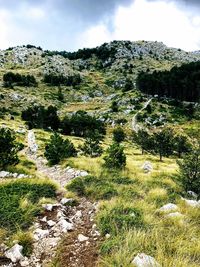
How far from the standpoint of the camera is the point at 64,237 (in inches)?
403

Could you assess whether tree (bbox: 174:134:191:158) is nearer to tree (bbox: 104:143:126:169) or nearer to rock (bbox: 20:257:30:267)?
tree (bbox: 104:143:126:169)

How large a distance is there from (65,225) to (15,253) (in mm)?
2463

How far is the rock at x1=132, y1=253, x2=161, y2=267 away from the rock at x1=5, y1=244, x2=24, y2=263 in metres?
3.29

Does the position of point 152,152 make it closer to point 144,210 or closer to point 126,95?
point 144,210

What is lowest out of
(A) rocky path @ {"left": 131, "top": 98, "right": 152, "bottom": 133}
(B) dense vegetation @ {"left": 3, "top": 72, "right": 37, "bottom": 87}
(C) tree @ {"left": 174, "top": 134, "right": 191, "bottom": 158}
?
(C) tree @ {"left": 174, "top": 134, "right": 191, "bottom": 158}

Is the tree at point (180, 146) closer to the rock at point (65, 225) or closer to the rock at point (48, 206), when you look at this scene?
the rock at point (48, 206)

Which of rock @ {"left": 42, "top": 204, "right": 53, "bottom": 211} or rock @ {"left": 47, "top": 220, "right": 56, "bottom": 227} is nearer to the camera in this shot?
rock @ {"left": 47, "top": 220, "right": 56, "bottom": 227}

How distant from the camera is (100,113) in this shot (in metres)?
138

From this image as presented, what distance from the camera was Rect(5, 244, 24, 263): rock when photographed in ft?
28.9

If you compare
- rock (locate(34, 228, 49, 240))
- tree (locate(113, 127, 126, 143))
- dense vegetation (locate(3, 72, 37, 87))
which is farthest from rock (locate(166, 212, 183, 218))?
dense vegetation (locate(3, 72, 37, 87))

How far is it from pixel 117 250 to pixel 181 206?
5.14 metres

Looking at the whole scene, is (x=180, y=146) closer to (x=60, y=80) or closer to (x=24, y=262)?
(x=24, y=262)

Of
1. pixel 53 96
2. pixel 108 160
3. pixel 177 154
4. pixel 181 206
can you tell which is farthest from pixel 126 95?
pixel 181 206

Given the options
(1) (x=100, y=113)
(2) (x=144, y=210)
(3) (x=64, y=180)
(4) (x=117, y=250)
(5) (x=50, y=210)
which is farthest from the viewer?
(1) (x=100, y=113)
